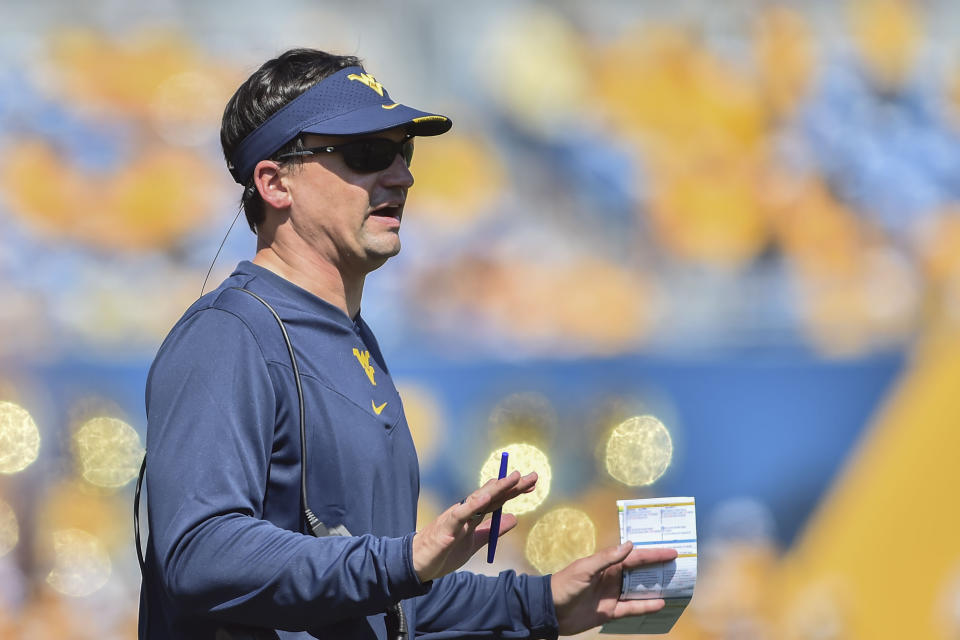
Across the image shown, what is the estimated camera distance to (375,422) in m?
1.63

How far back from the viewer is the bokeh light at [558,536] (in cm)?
435

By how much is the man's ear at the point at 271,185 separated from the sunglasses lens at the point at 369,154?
10cm

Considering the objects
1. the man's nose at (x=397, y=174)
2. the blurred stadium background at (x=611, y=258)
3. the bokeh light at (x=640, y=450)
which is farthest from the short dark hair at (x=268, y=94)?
the bokeh light at (x=640, y=450)

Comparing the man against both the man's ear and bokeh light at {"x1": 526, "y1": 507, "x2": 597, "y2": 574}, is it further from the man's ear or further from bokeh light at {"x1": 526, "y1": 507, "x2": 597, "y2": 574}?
bokeh light at {"x1": 526, "y1": 507, "x2": 597, "y2": 574}

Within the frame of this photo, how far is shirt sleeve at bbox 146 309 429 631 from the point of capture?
1363 mm

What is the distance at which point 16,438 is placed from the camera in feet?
13.8

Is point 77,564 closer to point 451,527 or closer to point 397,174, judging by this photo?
point 397,174

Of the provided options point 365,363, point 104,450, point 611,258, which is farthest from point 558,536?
point 365,363

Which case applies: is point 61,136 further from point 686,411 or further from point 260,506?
point 260,506

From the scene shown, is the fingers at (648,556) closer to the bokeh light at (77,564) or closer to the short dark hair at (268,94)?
the short dark hair at (268,94)

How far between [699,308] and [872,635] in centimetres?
136

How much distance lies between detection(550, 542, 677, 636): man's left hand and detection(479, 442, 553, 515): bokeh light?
251 cm

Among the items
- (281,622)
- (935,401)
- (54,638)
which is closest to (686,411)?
(935,401)

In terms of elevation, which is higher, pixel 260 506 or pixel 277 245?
pixel 277 245
